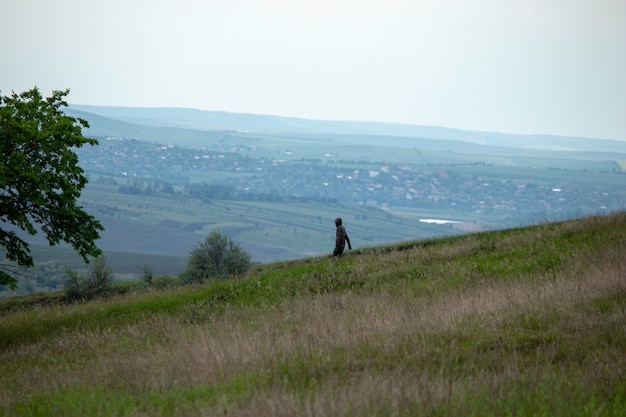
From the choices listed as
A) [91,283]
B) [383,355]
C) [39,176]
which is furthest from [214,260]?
[383,355]

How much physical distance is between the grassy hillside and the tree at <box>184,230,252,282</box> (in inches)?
739

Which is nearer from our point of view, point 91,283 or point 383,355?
point 383,355

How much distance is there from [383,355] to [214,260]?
3011 cm

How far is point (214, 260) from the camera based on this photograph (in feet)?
130

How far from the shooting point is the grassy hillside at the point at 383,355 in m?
7.90

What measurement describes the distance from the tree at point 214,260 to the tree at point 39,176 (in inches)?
569

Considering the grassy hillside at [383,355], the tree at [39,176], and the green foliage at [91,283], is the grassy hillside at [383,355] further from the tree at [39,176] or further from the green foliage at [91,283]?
the green foliage at [91,283]

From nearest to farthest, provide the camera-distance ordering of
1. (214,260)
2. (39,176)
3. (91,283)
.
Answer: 1. (39,176)
2. (91,283)
3. (214,260)

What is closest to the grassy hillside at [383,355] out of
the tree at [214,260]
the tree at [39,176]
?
the tree at [39,176]

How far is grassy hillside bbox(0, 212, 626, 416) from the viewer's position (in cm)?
790

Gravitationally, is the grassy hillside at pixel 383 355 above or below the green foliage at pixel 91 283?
above

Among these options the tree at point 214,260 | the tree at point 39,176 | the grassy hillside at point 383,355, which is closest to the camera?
the grassy hillside at point 383,355

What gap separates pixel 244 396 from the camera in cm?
826

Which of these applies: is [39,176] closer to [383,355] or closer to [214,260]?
[383,355]
